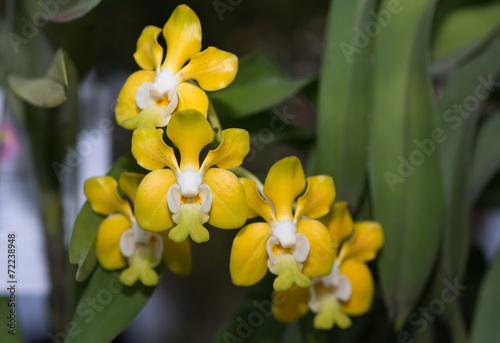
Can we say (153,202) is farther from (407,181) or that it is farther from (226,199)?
(407,181)

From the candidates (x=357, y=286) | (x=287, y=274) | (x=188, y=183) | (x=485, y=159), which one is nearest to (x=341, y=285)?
(x=357, y=286)

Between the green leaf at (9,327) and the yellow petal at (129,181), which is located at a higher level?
the yellow petal at (129,181)

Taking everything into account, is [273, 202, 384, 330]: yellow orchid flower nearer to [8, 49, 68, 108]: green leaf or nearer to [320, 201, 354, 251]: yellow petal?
[320, 201, 354, 251]: yellow petal

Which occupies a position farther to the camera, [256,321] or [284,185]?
[256,321]

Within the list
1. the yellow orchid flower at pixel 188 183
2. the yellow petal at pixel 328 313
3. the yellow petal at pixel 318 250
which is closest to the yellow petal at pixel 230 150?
the yellow orchid flower at pixel 188 183

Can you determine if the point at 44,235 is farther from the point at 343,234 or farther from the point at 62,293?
the point at 343,234

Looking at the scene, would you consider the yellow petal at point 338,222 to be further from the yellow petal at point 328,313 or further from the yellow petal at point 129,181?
the yellow petal at point 129,181

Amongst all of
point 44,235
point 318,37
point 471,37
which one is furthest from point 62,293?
point 318,37

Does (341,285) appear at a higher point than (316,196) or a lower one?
lower
